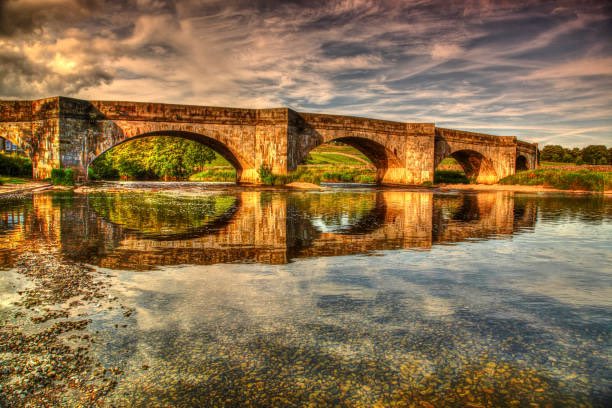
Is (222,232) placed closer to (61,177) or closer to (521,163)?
(61,177)

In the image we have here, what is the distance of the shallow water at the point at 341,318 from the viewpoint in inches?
103

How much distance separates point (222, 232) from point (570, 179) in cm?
3403

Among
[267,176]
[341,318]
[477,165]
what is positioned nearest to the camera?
[341,318]

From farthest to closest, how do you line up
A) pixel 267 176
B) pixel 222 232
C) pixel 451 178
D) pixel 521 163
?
pixel 521 163
pixel 451 178
pixel 267 176
pixel 222 232

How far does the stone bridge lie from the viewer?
27375 millimetres

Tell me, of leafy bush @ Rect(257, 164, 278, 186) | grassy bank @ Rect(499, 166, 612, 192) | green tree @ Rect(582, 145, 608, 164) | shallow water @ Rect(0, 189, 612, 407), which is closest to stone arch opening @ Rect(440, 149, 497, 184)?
grassy bank @ Rect(499, 166, 612, 192)

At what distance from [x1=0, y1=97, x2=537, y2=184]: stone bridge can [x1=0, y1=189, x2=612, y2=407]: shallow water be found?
70.3 feet

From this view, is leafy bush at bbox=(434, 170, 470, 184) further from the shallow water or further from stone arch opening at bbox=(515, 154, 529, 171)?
the shallow water

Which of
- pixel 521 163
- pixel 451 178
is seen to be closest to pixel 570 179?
pixel 451 178

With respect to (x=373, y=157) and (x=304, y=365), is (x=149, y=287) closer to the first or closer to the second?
(x=304, y=365)

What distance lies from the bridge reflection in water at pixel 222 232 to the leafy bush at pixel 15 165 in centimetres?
2167

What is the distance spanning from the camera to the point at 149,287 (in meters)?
4.76

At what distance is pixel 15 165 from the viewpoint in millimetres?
31344

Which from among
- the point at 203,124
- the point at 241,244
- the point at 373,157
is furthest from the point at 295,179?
the point at 241,244
